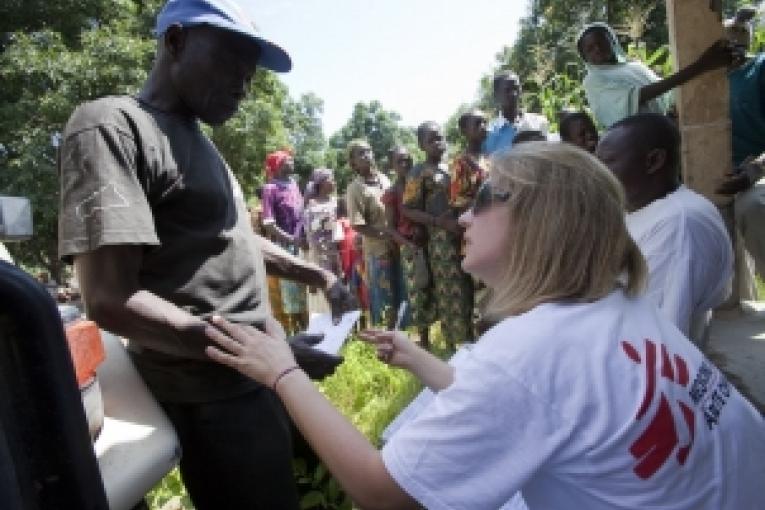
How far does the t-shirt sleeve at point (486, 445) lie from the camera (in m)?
0.97

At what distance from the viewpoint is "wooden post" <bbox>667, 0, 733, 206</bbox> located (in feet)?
10.0

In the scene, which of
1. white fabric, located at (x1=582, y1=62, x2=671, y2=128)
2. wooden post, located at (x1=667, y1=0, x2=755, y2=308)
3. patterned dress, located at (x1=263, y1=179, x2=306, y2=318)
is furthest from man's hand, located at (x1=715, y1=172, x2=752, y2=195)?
patterned dress, located at (x1=263, y1=179, x2=306, y2=318)

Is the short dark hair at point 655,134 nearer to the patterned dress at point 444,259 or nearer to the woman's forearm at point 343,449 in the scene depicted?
the woman's forearm at point 343,449

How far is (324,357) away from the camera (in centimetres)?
151

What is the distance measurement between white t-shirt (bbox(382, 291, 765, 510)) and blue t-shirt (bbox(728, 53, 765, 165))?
115 inches

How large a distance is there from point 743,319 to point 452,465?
2.95 meters

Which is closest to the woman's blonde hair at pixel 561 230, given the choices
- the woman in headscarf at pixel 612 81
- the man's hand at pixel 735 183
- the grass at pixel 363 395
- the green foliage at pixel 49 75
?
the grass at pixel 363 395

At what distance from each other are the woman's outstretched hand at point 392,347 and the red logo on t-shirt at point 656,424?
0.72m

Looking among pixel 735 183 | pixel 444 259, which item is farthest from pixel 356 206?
pixel 735 183

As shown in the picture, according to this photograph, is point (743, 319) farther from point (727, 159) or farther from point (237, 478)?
point (237, 478)

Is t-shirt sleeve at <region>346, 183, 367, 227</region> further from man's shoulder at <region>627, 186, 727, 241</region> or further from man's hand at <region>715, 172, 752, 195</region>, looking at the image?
man's shoulder at <region>627, 186, 727, 241</region>

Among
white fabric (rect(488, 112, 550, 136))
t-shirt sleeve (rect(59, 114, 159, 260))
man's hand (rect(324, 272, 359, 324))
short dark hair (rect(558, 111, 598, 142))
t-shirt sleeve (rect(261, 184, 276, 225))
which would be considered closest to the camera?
t-shirt sleeve (rect(59, 114, 159, 260))

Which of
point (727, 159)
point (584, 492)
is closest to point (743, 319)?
point (727, 159)

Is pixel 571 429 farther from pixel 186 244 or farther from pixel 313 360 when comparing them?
pixel 186 244
